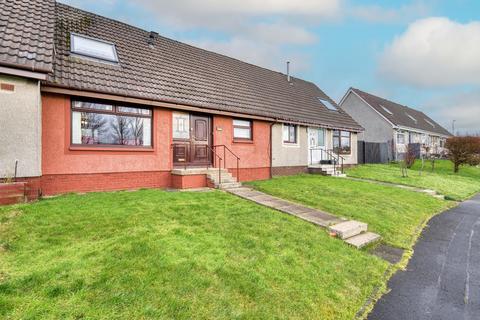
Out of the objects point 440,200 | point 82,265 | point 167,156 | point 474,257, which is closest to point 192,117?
point 167,156

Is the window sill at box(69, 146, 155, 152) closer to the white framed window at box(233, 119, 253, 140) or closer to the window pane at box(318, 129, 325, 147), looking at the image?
the white framed window at box(233, 119, 253, 140)

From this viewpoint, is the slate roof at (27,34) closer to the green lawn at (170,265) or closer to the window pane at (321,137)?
the green lawn at (170,265)

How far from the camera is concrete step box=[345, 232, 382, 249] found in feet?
20.7

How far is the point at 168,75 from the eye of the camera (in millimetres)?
11805

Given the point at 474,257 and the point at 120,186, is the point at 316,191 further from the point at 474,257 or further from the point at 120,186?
the point at 120,186

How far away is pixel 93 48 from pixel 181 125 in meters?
4.04

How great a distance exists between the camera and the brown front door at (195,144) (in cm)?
1110

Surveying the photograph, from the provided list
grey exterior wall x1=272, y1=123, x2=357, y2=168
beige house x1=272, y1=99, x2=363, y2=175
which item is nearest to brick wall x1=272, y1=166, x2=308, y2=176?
beige house x1=272, y1=99, x2=363, y2=175

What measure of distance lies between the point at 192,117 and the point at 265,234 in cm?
692

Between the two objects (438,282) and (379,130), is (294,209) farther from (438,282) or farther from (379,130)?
(379,130)

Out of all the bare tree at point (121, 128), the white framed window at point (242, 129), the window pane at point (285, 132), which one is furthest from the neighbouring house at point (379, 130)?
the bare tree at point (121, 128)

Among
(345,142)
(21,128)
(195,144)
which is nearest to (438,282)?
(195,144)

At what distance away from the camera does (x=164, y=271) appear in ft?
12.9

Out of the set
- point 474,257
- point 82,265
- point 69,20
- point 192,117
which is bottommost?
point 474,257
